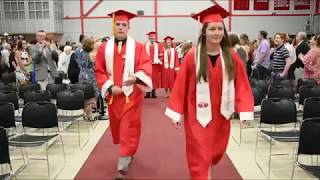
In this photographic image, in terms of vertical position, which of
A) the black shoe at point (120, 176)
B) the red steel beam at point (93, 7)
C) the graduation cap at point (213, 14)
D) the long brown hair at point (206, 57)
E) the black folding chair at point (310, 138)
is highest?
the red steel beam at point (93, 7)

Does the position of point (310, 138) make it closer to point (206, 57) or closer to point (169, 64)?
point (206, 57)

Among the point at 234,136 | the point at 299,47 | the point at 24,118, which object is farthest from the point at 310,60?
the point at 24,118

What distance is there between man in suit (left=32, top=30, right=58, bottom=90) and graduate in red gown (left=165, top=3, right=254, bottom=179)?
5008 millimetres

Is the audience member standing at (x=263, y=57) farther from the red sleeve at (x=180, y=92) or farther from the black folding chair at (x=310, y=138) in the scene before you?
the red sleeve at (x=180, y=92)

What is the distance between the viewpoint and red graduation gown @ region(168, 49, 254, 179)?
10.3 ft

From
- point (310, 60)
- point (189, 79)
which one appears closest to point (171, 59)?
point (310, 60)

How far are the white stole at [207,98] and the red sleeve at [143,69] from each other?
4.16 feet

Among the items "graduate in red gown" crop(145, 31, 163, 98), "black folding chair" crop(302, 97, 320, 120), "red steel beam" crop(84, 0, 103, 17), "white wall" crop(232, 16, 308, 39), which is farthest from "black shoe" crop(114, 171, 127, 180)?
"red steel beam" crop(84, 0, 103, 17)

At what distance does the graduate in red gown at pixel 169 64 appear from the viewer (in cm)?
975

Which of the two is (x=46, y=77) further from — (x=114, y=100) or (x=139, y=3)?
(x=139, y=3)

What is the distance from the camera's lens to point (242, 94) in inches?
127

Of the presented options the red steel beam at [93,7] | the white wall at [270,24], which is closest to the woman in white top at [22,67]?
the red steel beam at [93,7]

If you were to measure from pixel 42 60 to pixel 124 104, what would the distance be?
3878mm

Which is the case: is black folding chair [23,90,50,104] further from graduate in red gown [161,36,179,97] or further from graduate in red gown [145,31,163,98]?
graduate in red gown [161,36,179,97]
